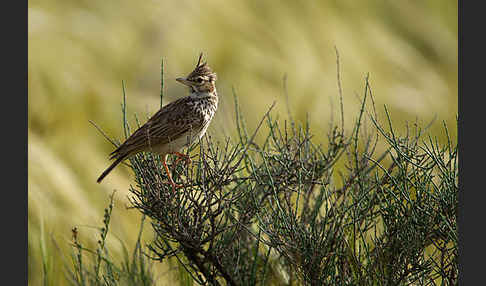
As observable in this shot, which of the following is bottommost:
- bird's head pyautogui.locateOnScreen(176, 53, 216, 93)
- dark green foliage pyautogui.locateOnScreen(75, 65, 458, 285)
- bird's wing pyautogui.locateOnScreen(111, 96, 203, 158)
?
dark green foliage pyautogui.locateOnScreen(75, 65, 458, 285)

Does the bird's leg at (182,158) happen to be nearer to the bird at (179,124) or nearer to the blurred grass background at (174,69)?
the bird at (179,124)

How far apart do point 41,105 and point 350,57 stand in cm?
186

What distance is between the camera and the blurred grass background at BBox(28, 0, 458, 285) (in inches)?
97.2

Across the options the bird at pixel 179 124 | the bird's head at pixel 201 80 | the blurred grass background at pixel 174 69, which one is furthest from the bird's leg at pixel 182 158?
the blurred grass background at pixel 174 69

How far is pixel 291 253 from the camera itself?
47.8 inches

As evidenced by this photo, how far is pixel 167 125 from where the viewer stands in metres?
1.46

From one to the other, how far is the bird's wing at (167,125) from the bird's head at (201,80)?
0.04 metres

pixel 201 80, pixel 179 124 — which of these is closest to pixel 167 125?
pixel 179 124

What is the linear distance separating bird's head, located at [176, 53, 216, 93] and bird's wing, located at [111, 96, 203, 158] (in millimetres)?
36

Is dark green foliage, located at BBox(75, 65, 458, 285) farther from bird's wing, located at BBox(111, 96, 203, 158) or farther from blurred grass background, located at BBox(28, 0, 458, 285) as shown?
blurred grass background, located at BBox(28, 0, 458, 285)

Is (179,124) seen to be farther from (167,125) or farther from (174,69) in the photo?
(174,69)

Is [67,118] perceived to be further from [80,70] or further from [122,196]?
[122,196]

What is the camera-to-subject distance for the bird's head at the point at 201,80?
151 centimetres

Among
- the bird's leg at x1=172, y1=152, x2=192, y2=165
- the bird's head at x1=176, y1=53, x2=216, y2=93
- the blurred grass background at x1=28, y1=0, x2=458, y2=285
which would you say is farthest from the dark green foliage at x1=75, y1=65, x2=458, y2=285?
the blurred grass background at x1=28, y1=0, x2=458, y2=285
